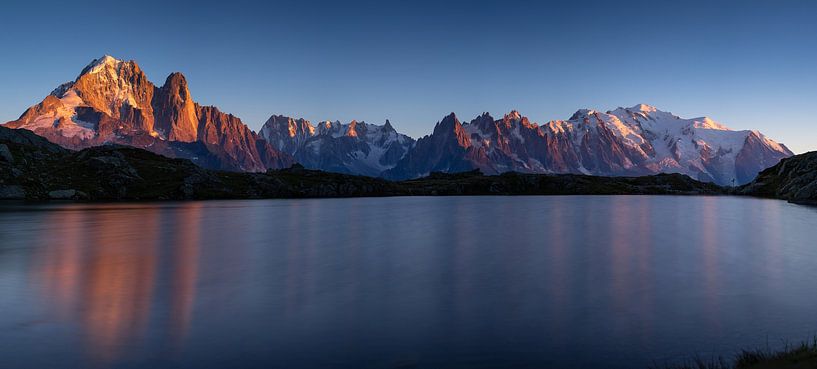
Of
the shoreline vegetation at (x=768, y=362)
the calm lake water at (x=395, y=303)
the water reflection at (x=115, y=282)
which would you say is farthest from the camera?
the water reflection at (x=115, y=282)

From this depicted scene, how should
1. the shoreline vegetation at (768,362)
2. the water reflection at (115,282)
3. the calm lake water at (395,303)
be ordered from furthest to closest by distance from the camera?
1. the water reflection at (115,282)
2. the calm lake water at (395,303)
3. the shoreline vegetation at (768,362)

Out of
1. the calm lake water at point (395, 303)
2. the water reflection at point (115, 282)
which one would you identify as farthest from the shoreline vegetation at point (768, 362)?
the water reflection at point (115, 282)

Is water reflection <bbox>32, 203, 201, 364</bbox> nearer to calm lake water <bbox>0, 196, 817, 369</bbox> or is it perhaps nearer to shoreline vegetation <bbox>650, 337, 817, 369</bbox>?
calm lake water <bbox>0, 196, 817, 369</bbox>

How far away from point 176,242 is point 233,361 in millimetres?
50894

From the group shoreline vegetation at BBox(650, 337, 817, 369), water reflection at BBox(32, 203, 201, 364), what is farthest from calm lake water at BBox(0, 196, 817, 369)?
shoreline vegetation at BBox(650, 337, 817, 369)

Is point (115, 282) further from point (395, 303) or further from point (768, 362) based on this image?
point (768, 362)

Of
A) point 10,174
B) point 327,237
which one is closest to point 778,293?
point 327,237

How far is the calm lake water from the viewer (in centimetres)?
2153

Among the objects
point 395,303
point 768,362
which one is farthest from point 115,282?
point 768,362

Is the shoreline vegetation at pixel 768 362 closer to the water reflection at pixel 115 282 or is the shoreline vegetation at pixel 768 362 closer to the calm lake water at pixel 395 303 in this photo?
the calm lake water at pixel 395 303

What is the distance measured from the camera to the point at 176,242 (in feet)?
214

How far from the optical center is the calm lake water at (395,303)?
70.6 feet

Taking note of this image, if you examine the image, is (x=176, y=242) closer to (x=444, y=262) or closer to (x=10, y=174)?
(x=444, y=262)

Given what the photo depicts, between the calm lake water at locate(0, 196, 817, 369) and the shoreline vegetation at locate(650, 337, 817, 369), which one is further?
the calm lake water at locate(0, 196, 817, 369)
